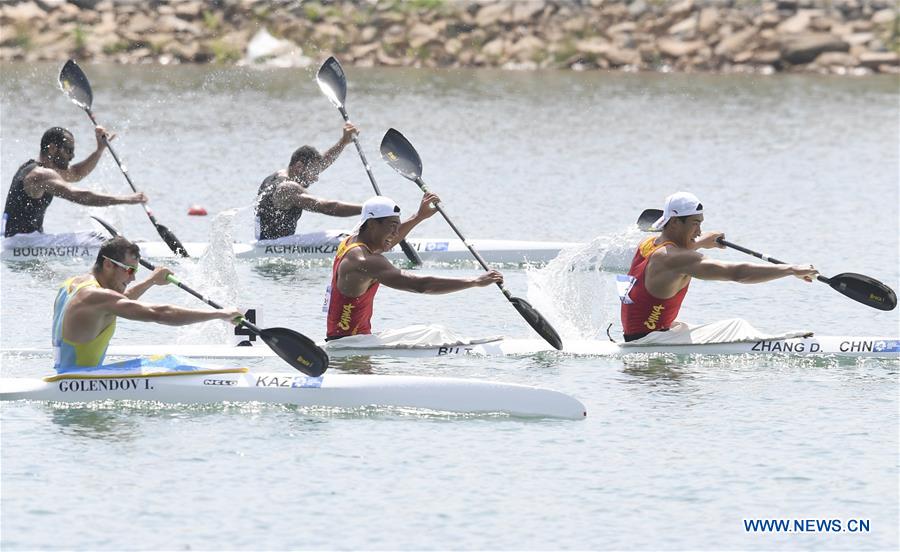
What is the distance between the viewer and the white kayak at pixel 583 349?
16.9 metres

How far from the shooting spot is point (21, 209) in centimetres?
2302

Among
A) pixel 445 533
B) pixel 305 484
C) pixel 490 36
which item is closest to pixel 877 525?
pixel 445 533

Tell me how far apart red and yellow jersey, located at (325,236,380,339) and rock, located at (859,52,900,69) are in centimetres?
4170

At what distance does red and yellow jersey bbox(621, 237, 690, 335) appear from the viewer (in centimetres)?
1728

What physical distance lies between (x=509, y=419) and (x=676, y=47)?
43572 mm

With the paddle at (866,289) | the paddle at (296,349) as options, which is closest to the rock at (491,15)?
the paddle at (866,289)

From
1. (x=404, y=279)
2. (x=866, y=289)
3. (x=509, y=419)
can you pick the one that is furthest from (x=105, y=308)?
(x=866, y=289)

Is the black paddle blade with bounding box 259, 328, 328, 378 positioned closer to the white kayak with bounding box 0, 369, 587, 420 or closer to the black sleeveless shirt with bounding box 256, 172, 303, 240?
the white kayak with bounding box 0, 369, 587, 420

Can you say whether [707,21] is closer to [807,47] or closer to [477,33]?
[807,47]

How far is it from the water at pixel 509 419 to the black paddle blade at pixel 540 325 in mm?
248

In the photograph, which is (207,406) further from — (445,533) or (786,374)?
(786,374)

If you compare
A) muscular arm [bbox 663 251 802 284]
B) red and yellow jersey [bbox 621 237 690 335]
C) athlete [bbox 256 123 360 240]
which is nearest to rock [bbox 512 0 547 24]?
athlete [bbox 256 123 360 240]

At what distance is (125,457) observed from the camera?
45.0ft

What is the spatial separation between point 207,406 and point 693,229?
520cm
